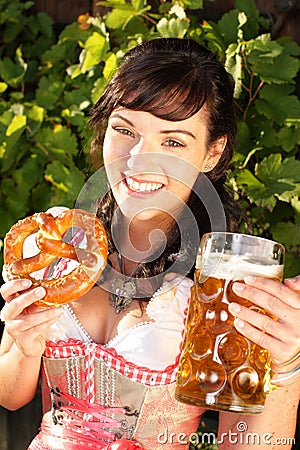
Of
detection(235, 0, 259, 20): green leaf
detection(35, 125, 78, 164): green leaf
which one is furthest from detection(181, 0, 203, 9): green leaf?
detection(35, 125, 78, 164): green leaf

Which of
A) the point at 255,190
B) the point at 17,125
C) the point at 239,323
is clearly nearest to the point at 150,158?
the point at 239,323

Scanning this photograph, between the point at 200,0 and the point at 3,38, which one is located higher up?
the point at 200,0

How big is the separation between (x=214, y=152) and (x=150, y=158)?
219mm

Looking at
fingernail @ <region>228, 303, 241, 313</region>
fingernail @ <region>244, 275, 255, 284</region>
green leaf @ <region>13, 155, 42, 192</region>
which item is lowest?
green leaf @ <region>13, 155, 42, 192</region>

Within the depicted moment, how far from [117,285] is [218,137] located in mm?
387

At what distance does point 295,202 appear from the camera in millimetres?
2221

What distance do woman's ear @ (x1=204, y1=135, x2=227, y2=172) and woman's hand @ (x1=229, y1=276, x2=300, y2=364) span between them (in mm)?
470

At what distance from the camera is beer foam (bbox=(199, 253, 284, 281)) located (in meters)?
1.23

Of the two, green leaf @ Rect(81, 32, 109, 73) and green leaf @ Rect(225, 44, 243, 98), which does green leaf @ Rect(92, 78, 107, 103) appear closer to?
green leaf @ Rect(81, 32, 109, 73)

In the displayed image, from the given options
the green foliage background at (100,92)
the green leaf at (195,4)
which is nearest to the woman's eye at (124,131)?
the green foliage background at (100,92)

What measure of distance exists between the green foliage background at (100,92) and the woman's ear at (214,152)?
507 mm

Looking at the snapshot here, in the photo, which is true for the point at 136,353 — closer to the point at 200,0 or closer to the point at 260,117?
the point at 260,117

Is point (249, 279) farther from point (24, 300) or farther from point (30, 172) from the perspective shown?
point (30, 172)

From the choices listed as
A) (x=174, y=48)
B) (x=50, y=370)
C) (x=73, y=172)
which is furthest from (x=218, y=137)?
(x=73, y=172)
